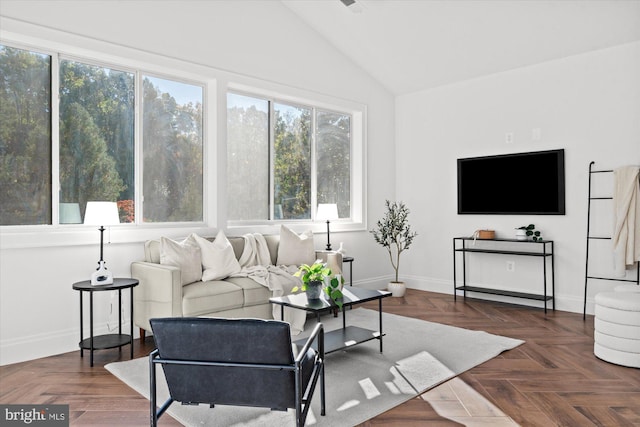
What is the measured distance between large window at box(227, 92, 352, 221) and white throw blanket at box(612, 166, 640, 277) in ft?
10.8

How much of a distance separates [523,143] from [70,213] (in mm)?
5020

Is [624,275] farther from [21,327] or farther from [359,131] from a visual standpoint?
[21,327]

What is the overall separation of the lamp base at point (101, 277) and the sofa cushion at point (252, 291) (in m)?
1.04

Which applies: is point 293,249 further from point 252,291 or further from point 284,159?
point 284,159

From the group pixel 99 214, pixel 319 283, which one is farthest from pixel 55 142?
pixel 319 283

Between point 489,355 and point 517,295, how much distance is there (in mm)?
2004

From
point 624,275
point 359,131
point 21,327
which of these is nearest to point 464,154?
point 359,131

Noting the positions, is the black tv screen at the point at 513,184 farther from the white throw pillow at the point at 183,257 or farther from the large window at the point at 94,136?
the large window at the point at 94,136

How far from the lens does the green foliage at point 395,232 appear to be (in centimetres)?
638

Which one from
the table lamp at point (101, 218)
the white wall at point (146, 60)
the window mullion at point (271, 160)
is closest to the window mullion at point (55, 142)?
the white wall at point (146, 60)

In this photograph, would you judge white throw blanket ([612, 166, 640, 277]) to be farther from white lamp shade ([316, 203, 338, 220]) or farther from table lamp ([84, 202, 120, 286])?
table lamp ([84, 202, 120, 286])

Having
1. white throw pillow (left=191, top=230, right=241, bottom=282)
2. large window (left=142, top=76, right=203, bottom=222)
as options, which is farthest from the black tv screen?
large window (left=142, top=76, right=203, bottom=222)

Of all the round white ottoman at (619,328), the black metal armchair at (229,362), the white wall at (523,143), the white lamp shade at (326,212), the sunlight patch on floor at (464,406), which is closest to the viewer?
the black metal armchair at (229,362)

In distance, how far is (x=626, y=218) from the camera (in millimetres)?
4609
